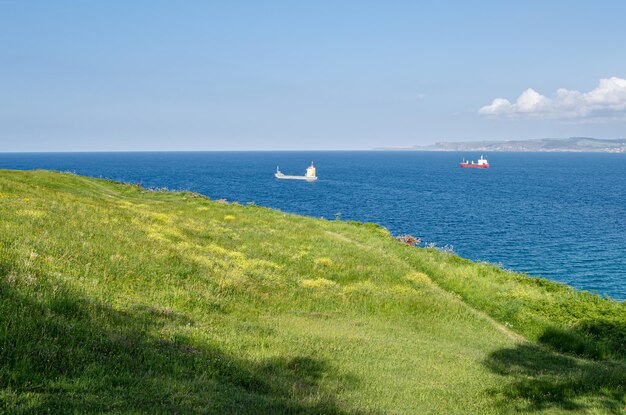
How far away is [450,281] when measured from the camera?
36344 mm

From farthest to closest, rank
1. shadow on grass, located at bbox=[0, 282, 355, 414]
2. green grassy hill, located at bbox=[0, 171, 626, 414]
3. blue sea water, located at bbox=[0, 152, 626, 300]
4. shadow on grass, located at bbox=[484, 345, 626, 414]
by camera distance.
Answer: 1. blue sea water, located at bbox=[0, 152, 626, 300]
2. shadow on grass, located at bbox=[484, 345, 626, 414]
3. green grassy hill, located at bbox=[0, 171, 626, 414]
4. shadow on grass, located at bbox=[0, 282, 355, 414]

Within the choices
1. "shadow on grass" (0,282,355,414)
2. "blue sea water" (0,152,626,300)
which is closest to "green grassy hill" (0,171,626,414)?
"shadow on grass" (0,282,355,414)

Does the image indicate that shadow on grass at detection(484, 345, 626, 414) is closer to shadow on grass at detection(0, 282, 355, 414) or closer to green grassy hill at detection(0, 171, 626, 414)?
green grassy hill at detection(0, 171, 626, 414)

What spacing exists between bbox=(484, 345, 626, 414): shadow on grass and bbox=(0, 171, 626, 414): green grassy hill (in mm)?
83

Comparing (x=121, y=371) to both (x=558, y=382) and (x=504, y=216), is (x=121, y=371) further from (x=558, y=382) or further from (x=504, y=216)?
(x=504, y=216)

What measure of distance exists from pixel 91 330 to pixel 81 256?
31.4 feet

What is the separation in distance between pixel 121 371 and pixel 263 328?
8.83m

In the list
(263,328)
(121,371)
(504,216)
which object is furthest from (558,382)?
(504,216)

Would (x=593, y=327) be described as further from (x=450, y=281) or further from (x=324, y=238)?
(x=324, y=238)

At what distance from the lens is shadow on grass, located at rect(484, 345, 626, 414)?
14.5 m

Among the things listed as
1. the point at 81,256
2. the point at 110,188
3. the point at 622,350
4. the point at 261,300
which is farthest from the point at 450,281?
the point at 110,188

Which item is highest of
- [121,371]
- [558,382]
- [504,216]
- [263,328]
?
[121,371]

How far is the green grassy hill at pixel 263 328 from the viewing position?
10.7 metres

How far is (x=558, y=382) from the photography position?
1627 cm
